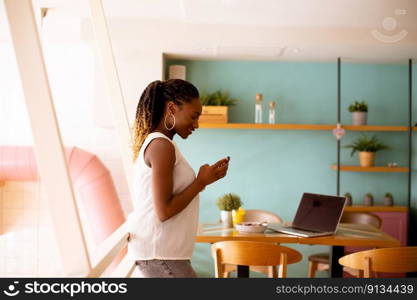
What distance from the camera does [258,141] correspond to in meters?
4.92

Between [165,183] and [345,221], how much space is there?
287cm

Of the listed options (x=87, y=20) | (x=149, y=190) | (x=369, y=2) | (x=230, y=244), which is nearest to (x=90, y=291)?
(x=149, y=190)

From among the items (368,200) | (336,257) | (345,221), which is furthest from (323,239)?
(368,200)

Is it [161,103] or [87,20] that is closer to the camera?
[161,103]

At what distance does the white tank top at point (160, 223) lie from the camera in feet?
5.67

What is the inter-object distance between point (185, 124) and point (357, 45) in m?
2.81

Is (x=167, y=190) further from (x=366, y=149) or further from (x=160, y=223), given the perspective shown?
(x=366, y=149)

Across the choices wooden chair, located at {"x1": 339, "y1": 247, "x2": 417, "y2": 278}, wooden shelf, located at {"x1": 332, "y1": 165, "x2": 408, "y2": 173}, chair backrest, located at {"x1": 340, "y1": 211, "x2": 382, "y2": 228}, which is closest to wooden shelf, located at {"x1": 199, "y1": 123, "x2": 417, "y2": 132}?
wooden shelf, located at {"x1": 332, "y1": 165, "x2": 408, "y2": 173}

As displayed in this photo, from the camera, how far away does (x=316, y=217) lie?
338 cm

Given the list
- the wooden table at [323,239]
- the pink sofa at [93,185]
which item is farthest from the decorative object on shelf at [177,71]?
the wooden table at [323,239]

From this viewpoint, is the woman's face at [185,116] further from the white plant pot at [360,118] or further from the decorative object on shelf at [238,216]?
the white plant pot at [360,118]

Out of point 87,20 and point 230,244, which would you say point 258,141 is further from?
point 230,244

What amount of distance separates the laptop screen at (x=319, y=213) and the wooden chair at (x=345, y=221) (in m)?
0.70

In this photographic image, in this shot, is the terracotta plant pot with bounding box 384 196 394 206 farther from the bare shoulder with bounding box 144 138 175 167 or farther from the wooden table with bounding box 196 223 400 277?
the bare shoulder with bounding box 144 138 175 167
